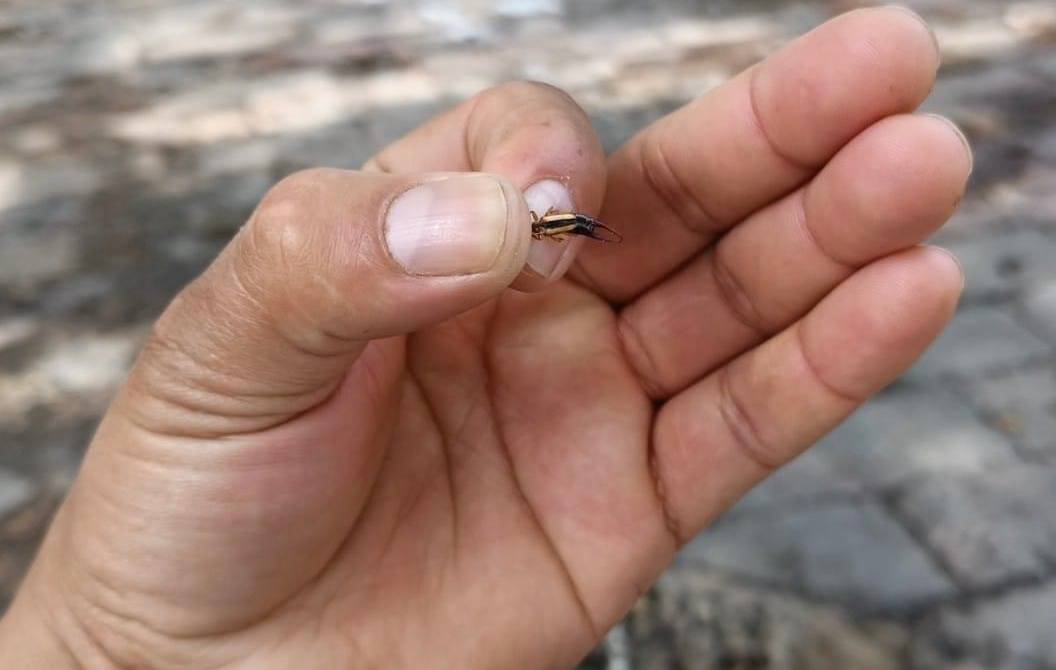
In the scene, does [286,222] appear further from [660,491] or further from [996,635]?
[996,635]

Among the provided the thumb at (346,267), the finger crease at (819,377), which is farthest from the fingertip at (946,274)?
the thumb at (346,267)

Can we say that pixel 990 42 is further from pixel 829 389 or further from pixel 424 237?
pixel 424 237

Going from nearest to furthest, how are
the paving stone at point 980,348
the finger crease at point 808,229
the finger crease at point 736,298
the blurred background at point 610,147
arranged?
the finger crease at point 808,229
the finger crease at point 736,298
the blurred background at point 610,147
the paving stone at point 980,348

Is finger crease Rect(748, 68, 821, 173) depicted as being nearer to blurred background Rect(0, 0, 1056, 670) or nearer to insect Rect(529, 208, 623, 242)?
insect Rect(529, 208, 623, 242)

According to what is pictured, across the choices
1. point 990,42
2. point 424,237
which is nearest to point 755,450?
point 424,237

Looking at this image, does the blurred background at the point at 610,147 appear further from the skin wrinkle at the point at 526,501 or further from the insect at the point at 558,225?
the insect at the point at 558,225

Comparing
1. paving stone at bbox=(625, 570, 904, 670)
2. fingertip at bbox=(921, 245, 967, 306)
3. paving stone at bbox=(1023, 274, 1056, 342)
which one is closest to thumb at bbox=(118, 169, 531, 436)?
fingertip at bbox=(921, 245, 967, 306)
